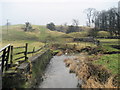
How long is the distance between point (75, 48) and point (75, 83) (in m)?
27.2

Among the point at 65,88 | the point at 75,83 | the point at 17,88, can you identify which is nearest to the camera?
the point at 17,88

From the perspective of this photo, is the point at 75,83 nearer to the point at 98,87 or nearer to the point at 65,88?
the point at 65,88

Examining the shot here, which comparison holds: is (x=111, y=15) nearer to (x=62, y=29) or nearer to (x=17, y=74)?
(x=62, y=29)

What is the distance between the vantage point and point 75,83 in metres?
11.3

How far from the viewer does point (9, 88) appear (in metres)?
7.51

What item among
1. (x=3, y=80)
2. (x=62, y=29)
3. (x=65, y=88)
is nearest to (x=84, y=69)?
(x=65, y=88)

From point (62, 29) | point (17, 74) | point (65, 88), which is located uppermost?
point (62, 29)

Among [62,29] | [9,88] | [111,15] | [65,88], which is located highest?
[111,15]

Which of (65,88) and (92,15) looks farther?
(92,15)

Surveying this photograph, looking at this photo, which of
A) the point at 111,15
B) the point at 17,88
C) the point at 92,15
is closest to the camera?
the point at 17,88

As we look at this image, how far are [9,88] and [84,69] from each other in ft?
25.6

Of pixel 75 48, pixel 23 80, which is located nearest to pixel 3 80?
pixel 23 80

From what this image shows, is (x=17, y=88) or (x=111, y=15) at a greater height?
(x=111, y=15)

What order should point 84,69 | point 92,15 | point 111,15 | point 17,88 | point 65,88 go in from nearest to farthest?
point 17,88 → point 65,88 → point 84,69 → point 111,15 → point 92,15
